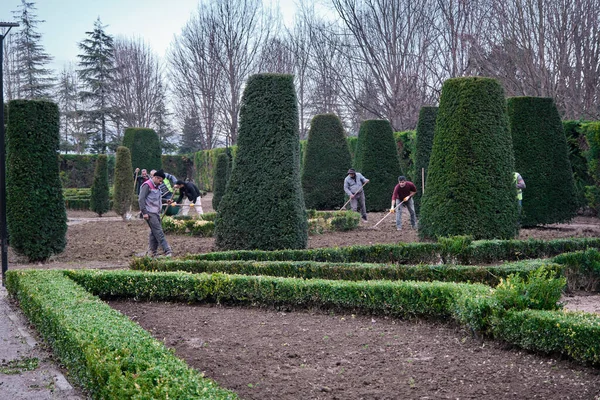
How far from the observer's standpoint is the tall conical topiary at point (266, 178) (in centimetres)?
1119

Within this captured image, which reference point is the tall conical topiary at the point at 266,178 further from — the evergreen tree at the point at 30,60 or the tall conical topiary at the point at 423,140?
the evergreen tree at the point at 30,60

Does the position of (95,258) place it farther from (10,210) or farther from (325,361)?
(325,361)

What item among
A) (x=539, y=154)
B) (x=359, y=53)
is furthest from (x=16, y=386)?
(x=359, y=53)

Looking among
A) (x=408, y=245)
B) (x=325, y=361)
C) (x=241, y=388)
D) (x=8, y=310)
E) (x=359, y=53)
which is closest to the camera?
(x=241, y=388)

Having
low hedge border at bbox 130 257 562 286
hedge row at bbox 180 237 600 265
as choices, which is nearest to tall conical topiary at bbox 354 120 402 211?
hedge row at bbox 180 237 600 265

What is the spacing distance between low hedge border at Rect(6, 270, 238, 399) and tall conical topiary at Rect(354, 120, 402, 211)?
47.6 ft

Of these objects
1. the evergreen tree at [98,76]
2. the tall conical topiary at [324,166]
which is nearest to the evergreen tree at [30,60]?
the evergreen tree at [98,76]

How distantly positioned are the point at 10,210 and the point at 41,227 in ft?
2.19

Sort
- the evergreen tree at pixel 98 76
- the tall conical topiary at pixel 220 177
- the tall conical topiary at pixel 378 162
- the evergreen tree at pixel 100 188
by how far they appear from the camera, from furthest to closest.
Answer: the evergreen tree at pixel 98 76 < the tall conical topiary at pixel 220 177 < the evergreen tree at pixel 100 188 < the tall conical topiary at pixel 378 162

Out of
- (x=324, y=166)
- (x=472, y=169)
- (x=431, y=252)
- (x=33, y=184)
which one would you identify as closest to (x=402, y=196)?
(x=472, y=169)

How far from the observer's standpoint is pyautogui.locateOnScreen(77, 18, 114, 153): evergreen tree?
148 feet

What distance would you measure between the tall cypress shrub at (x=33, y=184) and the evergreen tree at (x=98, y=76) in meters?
33.6

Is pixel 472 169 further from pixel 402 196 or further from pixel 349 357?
pixel 349 357

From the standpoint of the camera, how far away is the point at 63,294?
23.6 ft
